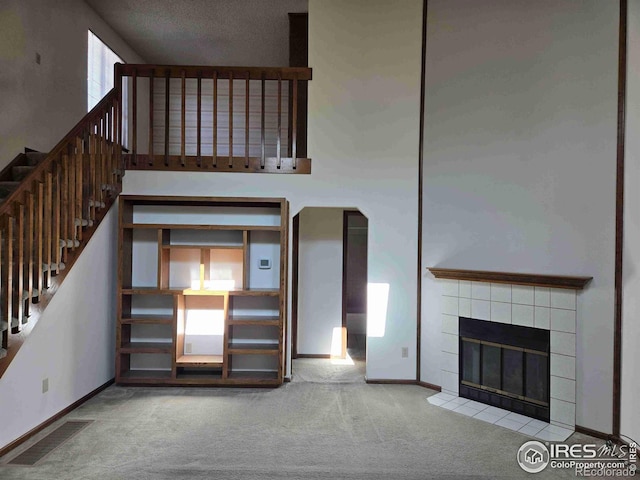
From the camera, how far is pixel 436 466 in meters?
2.73

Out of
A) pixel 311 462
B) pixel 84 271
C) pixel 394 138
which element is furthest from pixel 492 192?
pixel 84 271

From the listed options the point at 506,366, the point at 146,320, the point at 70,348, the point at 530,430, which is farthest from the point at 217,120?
the point at 530,430

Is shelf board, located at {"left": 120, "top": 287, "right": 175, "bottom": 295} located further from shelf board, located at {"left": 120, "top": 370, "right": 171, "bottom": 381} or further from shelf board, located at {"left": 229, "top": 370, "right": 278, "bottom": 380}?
shelf board, located at {"left": 229, "top": 370, "right": 278, "bottom": 380}

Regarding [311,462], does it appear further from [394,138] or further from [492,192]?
[394,138]

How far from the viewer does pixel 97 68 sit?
5551 mm

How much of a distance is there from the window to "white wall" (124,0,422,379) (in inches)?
79.7

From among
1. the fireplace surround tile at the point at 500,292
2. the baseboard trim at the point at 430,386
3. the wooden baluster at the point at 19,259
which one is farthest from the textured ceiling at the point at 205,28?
the baseboard trim at the point at 430,386

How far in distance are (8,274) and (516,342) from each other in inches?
155

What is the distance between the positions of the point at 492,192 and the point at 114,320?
394 cm

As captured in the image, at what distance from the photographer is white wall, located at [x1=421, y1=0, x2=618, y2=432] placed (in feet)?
10.6

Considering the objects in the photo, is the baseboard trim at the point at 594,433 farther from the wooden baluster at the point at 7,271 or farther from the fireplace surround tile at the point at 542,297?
the wooden baluster at the point at 7,271

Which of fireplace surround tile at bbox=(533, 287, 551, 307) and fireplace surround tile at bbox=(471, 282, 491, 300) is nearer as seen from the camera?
fireplace surround tile at bbox=(533, 287, 551, 307)

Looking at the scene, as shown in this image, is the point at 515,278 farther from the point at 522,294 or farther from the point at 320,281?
the point at 320,281

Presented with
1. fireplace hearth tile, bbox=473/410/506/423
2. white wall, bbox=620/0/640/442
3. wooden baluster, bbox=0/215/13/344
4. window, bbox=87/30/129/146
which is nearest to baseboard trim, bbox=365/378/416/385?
fireplace hearth tile, bbox=473/410/506/423
